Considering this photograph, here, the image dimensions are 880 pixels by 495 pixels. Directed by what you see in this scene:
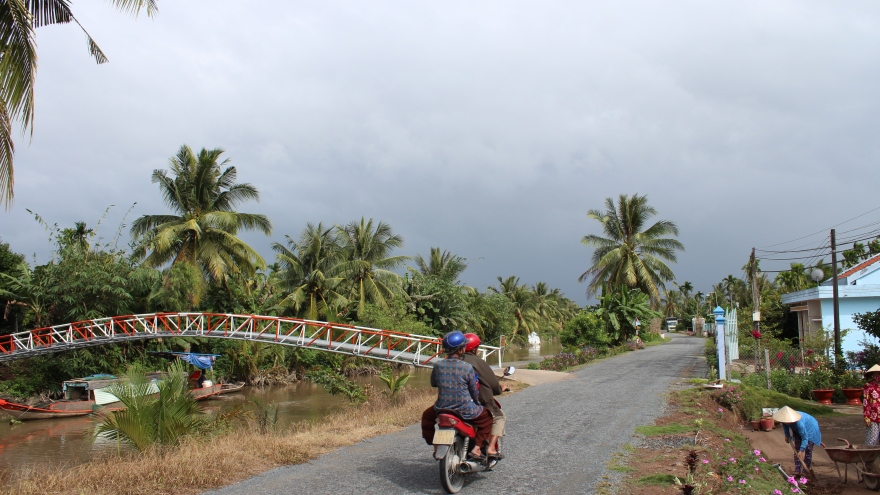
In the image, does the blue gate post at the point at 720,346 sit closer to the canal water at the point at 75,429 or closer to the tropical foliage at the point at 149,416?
the canal water at the point at 75,429

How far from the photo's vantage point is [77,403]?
2166 cm

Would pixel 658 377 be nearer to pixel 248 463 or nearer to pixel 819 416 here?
pixel 819 416

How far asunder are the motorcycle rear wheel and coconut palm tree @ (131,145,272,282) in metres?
24.1

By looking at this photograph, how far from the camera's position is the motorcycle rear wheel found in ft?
18.2

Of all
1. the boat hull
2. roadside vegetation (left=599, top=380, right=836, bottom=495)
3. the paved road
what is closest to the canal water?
the boat hull

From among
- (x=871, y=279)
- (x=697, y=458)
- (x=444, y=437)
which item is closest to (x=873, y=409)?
(x=697, y=458)

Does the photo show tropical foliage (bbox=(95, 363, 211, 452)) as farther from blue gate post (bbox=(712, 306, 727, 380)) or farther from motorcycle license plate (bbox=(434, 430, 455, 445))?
blue gate post (bbox=(712, 306, 727, 380))

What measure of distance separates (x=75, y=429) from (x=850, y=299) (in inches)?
1014

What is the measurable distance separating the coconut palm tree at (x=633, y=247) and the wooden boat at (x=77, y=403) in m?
22.1

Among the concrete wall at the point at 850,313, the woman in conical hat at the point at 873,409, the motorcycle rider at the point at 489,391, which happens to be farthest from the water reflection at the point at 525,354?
the motorcycle rider at the point at 489,391

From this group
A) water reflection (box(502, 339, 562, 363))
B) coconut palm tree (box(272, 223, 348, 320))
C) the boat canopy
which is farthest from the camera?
water reflection (box(502, 339, 562, 363))

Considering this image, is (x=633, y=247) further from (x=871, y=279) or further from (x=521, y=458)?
A: (x=521, y=458)

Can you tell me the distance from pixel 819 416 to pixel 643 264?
2074 centimetres

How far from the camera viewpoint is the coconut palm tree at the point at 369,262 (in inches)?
1348
